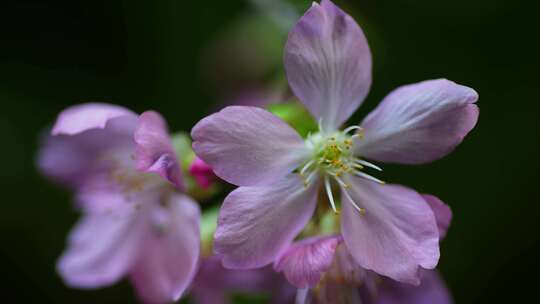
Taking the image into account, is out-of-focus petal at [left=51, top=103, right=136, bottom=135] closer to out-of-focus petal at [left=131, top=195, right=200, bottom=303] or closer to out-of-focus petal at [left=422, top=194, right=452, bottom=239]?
out-of-focus petal at [left=131, top=195, right=200, bottom=303]

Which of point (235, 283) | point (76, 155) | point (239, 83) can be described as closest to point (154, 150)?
point (235, 283)

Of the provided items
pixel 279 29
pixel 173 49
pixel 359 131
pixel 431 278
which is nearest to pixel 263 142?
pixel 359 131

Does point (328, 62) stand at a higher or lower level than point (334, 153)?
higher

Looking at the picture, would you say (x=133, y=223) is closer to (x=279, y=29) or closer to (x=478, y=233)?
(x=279, y=29)

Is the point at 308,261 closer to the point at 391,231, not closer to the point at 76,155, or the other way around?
the point at 391,231

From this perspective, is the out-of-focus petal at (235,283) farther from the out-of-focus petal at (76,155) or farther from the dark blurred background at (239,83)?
the dark blurred background at (239,83)

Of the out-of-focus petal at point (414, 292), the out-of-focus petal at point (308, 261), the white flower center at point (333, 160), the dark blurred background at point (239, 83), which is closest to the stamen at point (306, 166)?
the white flower center at point (333, 160)
